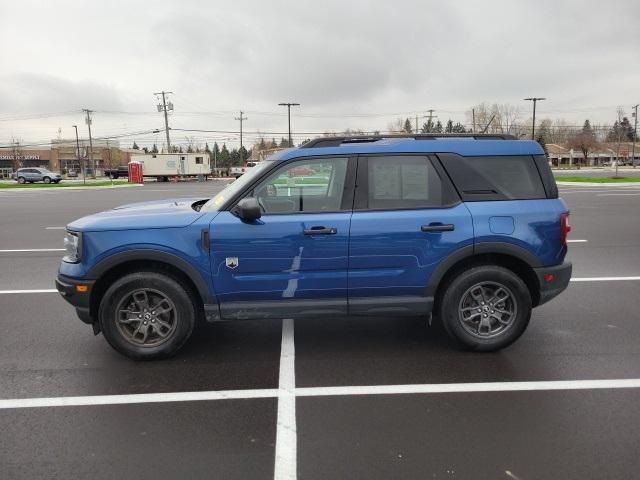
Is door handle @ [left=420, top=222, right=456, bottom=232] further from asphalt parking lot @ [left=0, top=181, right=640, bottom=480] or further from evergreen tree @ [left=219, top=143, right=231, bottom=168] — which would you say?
evergreen tree @ [left=219, top=143, right=231, bottom=168]

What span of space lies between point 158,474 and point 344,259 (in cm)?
213

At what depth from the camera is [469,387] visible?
→ 3.86 metres

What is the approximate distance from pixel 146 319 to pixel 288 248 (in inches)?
54.7

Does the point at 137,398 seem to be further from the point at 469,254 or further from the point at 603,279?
the point at 603,279

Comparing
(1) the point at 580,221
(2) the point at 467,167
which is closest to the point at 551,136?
(1) the point at 580,221

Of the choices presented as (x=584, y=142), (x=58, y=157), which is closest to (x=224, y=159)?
(x=58, y=157)

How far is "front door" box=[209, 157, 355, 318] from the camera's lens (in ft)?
13.7

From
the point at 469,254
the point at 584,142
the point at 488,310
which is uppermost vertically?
the point at 584,142

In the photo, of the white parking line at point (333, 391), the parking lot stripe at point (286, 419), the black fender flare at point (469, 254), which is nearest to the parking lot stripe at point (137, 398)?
the white parking line at point (333, 391)

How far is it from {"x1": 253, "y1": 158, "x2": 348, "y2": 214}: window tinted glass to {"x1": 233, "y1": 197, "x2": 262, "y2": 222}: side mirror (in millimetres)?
203

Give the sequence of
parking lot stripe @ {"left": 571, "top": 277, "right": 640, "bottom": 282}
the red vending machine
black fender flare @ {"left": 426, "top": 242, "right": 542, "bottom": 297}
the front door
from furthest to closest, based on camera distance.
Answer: the red vending machine < parking lot stripe @ {"left": 571, "top": 277, "right": 640, "bottom": 282} < black fender flare @ {"left": 426, "top": 242, "right": 542, "bottom": 297} < the front door

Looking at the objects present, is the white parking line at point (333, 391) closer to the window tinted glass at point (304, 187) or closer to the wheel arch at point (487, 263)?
the wheel arch at point (487, 263)

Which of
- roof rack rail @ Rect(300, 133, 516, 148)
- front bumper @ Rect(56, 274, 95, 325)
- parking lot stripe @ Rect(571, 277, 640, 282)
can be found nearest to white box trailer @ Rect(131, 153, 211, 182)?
parking lot stripe @ Rect(571, 277, 640, 282)

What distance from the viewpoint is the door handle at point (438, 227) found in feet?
14.0
